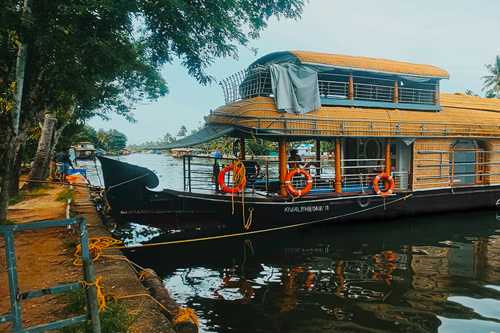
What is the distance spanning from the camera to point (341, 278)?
20.0 feet

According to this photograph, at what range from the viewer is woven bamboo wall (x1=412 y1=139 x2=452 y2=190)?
386 inches

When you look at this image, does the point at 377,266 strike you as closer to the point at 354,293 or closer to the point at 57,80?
the point at 354,293

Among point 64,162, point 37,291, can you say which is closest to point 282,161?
point 37,291

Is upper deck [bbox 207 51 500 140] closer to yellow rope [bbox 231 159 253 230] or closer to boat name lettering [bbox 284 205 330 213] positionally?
yellow rope [bbox 231 159 253 230]

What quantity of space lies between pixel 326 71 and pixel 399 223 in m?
4.87

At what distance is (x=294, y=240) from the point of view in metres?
8.35

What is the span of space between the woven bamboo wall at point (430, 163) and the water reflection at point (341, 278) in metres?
1.37

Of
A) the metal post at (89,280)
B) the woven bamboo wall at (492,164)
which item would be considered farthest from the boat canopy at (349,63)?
the metal post at (89,280)

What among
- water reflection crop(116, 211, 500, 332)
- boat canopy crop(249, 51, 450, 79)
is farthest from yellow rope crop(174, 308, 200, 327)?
boat canopy crop(249, 51, 450, 79)

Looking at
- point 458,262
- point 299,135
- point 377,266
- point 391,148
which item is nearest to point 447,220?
point 391,148

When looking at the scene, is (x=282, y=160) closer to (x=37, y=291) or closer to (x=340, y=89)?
(x=340, y=89)

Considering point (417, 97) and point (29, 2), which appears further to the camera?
point (417, 97)

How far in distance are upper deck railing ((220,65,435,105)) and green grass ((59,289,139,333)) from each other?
20.7 feet

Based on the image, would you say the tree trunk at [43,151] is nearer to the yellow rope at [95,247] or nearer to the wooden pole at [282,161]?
the yellow rope at [95,247]
